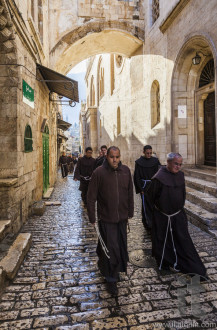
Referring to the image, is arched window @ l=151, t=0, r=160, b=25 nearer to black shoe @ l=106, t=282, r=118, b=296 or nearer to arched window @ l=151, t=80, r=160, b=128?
arched window @ l=151, t=80, r=160, b=128

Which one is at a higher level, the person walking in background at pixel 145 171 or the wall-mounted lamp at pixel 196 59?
the wall-mounted lamp at pixel 196 59

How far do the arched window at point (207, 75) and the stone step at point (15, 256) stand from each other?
7045 mm

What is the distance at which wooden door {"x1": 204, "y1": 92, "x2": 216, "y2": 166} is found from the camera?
793 centimetres

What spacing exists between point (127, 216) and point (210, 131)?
6.12 meters

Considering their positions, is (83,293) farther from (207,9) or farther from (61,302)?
(207,9)

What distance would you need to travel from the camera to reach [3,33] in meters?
4.64

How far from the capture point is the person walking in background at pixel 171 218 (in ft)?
10.8

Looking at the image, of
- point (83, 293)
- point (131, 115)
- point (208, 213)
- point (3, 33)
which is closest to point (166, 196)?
point (83, 293)

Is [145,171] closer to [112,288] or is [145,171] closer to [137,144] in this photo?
[112,288]

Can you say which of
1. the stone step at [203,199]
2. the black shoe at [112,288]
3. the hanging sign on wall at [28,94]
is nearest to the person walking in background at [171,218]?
the black shoe at [112,288]

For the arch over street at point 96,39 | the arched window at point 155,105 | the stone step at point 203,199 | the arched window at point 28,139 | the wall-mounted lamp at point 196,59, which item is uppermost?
the arch over street at point 96,39

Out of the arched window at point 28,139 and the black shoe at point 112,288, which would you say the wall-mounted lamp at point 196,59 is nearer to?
the arched window at point 28,139

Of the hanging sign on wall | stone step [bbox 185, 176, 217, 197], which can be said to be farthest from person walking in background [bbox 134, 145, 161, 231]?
the hanging sign on wall

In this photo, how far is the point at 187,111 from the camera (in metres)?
8.61
